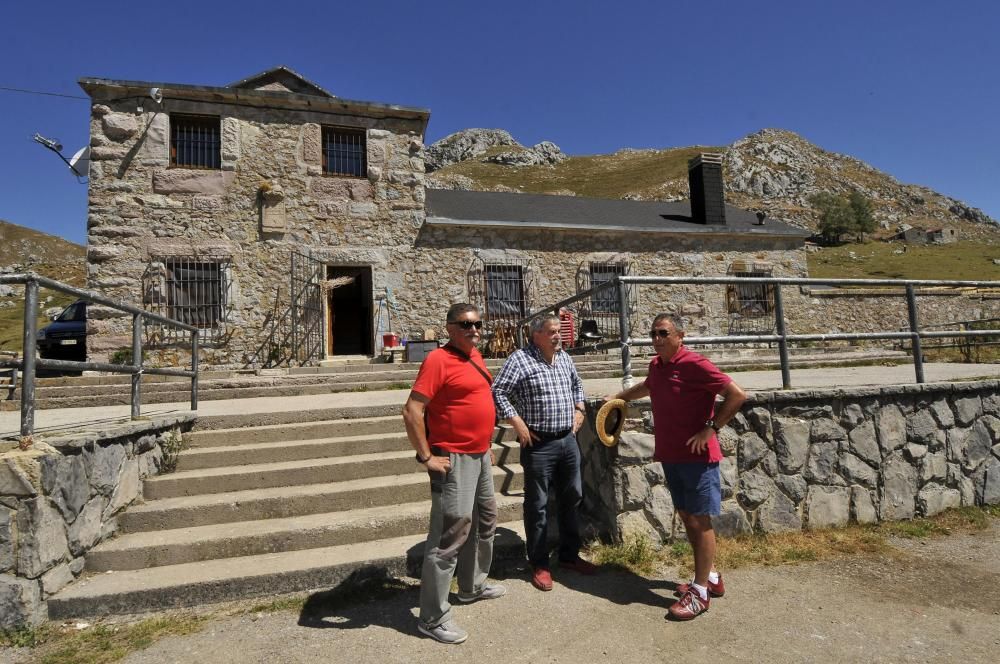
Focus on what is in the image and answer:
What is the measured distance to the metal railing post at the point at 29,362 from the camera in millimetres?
2893

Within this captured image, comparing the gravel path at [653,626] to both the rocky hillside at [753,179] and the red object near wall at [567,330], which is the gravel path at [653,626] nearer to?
the red object near wall at [567,330]

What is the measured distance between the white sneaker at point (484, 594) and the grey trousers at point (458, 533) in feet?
0.09

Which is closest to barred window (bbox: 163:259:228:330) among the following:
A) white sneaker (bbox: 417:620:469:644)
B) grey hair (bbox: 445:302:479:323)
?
grey hair (bbox: 445:302:479:323)

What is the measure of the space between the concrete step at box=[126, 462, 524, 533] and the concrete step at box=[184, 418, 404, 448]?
26.2 inches

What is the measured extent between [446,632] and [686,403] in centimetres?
181

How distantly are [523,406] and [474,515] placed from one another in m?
0.77

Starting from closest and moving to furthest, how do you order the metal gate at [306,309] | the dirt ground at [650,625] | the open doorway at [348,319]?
the dirt ground at [650,625]
the metal gate at [306,309]
the open doorway at [348,319]

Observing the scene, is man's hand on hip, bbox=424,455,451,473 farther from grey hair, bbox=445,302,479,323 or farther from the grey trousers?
grey hair, bbox=445,302,479,323

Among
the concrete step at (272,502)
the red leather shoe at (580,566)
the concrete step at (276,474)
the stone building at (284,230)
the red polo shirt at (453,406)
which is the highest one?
the stone building at (284,230)

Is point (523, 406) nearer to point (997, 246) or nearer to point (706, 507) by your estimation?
point (706, 507)

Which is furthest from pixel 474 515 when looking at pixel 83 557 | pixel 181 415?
pixel 181 415

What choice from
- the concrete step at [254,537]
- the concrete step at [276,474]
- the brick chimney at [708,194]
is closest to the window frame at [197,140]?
the concrete step at [276,474]

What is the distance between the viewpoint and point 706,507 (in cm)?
291

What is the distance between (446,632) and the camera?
8.44ft
